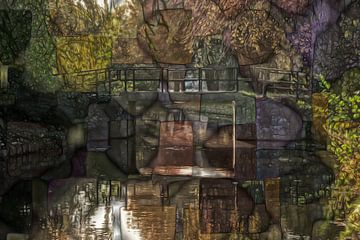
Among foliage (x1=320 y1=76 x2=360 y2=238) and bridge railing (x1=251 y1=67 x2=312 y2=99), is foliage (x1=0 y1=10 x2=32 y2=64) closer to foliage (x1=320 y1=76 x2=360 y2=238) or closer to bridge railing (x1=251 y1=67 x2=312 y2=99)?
bridge railing (x1=251 y1=67 x2=312 y2=99)

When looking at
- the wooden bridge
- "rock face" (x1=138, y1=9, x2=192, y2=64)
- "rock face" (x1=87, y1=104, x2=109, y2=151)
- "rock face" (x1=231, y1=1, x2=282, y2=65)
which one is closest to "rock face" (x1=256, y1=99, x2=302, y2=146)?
the wooden bridge

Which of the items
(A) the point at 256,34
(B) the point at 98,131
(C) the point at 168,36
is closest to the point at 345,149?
(A) the point at 256,34

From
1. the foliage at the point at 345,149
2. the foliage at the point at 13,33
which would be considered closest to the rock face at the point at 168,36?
the foliage at the point at 13,33

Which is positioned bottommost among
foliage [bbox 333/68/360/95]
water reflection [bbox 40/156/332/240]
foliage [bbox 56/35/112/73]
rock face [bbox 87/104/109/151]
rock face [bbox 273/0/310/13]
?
water reflection [bbox 40/156/332/240]

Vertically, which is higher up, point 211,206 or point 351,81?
point 351,81

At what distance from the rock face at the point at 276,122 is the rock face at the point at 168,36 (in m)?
0.39

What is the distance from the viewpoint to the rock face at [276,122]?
213 cm

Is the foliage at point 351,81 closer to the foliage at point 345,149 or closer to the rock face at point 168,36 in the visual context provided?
the foliage at point 345,149

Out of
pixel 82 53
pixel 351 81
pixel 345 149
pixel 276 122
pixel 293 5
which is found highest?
pixel 293 5

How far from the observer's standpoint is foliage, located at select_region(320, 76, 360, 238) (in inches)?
82.7

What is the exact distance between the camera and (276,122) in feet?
7.00

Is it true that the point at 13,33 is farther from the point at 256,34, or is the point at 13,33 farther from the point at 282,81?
the point at 282,81

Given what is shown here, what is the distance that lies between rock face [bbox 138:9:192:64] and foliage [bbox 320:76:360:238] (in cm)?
61

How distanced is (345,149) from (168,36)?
2.95 feet
